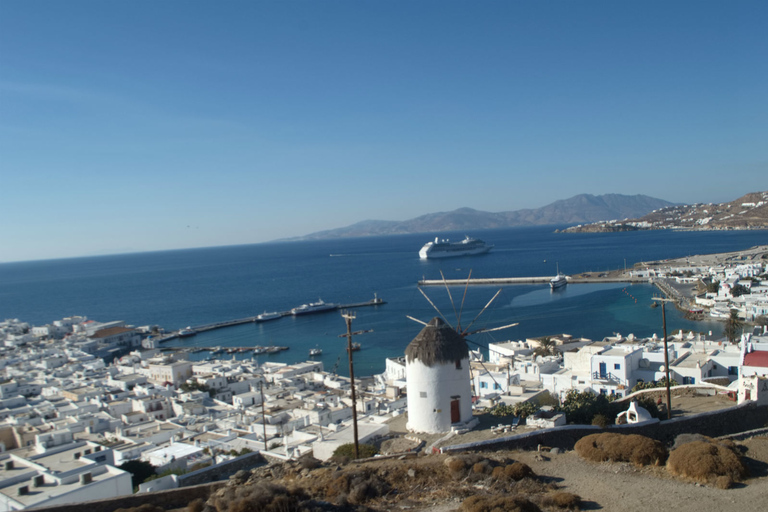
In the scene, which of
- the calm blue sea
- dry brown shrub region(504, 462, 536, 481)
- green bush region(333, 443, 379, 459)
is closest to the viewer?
dry brown shrub region(504, 462, 536, 481)

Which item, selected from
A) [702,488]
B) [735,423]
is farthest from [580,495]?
[735,423]

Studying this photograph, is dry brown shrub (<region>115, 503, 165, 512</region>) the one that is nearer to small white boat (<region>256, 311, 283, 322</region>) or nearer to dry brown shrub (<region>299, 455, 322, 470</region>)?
dry brown shrub (<region>299, 455, 322, 470</region>)

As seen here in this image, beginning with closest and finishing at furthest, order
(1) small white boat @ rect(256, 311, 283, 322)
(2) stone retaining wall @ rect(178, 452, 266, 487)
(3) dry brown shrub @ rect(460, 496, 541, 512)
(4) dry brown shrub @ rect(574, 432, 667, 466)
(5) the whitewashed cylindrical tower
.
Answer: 1. (3) dry brown shrub @ rect(460, 496, 541, 512)
2. (4) dry brown shrub @ rect(574, 432, 667, 466)
3. (2) stone retaining wall @ rect(178, 452, 266, 487)
4. (5) the whitewashed cylindrical tower
5. (1) small white boat @ rect(256, 311, 283, 322)

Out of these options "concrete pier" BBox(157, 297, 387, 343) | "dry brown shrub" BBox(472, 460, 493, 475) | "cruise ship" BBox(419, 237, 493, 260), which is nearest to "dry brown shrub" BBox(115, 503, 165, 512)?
"dry brown shrub" BBox(472, 460, 493, 475)

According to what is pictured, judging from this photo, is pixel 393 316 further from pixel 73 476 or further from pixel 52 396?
pixel 73 476

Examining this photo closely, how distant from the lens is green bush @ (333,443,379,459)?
10.6 m

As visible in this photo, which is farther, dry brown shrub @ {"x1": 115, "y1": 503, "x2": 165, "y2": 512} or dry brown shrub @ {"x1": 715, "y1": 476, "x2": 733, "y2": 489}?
dry brown shrub @ {"x1": 715, "y1": 476, "x2": 733, "y2": 489}

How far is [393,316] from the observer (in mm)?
56312

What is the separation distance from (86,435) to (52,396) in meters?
12.1

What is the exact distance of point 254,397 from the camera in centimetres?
2969

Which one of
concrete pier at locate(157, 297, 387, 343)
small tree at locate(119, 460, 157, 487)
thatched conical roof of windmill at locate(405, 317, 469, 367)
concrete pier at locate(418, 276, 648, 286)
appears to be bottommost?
concrete pier at locate(157, 297, 387, 343)

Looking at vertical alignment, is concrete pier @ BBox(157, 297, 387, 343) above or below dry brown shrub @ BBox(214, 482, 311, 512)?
below

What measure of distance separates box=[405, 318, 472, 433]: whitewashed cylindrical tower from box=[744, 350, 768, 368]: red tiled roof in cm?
950

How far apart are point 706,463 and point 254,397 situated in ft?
84.3
